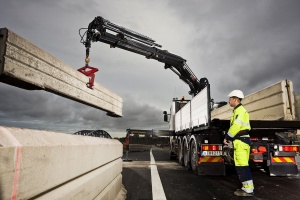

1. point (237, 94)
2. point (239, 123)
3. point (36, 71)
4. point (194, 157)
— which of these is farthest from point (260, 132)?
point (36, 71)

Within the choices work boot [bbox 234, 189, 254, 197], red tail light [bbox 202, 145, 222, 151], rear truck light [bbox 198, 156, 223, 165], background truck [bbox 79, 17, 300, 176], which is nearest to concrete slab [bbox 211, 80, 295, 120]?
background truck [bbox 79, 17, 300, 176]

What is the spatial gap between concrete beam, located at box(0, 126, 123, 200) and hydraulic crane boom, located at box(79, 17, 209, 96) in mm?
6739

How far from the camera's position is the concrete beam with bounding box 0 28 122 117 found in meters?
1.89

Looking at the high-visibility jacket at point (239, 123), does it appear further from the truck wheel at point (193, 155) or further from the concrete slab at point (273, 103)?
the truck wheel at point (193, 155)

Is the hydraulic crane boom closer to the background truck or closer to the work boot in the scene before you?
the background truck

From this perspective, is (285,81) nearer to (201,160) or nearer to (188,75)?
(201,160)

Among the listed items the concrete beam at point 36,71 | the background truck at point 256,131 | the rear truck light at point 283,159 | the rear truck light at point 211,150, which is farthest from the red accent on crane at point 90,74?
the rear truck light at point 283,159

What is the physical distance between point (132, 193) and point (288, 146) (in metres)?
4.84

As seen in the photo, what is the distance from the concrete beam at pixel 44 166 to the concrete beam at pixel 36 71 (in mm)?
560

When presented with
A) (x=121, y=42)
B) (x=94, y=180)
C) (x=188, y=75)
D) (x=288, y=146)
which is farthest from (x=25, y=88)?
(x=188, y=75)

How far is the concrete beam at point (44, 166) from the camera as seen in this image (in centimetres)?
124

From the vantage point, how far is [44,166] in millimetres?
1578

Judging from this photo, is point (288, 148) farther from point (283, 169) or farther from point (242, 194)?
point (242, 194)

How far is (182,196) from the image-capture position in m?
4.92
